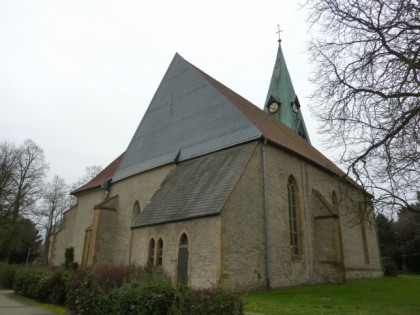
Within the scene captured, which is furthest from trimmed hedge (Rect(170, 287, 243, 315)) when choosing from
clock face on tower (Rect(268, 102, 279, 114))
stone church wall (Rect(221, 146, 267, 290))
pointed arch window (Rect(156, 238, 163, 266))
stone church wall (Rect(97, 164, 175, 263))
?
clock face on tower (Rect(268, 102, 279, 114))

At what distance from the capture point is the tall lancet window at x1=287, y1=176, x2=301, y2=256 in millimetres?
15776

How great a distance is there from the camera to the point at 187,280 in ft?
41.6

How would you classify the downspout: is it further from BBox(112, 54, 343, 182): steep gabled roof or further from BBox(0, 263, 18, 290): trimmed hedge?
BBox(0, 263, 18, 290): trimmed hedge

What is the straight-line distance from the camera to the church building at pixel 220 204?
12.5 m

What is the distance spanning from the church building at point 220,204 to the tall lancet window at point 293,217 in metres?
0.05

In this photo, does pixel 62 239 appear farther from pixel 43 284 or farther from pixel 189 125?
pixel 189 125

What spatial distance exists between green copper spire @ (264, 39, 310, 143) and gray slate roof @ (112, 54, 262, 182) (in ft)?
39.9

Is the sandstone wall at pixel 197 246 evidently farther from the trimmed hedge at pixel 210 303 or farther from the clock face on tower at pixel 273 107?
the clock face on tower at pixel 273 107

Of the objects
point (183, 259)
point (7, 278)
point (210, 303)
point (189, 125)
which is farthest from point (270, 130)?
point (7, 278)

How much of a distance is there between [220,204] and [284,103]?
21.1 m

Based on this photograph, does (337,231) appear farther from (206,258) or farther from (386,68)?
(386,68)

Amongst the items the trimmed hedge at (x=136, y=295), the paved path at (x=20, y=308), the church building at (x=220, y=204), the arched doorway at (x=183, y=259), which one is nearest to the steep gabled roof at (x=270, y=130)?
the church building at (x=220, y=204)

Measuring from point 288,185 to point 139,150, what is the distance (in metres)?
9.25

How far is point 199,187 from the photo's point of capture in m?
14.4
